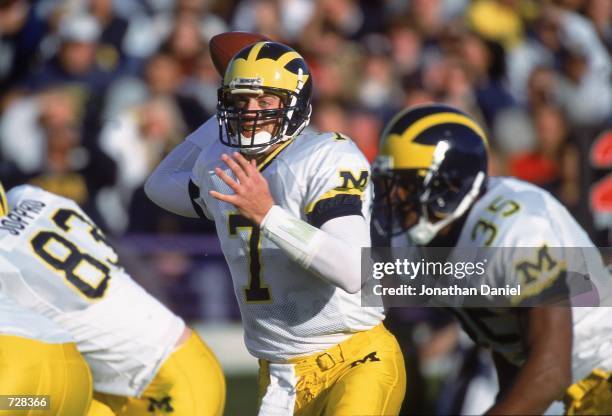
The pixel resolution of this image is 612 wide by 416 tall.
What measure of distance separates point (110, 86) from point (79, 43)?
15.9 inches

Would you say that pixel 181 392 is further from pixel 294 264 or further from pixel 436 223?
pixel 436 223

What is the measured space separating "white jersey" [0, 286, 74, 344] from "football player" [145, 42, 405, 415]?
696mm

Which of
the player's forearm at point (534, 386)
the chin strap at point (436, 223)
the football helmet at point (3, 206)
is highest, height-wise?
the football helmet at point (3, 206)

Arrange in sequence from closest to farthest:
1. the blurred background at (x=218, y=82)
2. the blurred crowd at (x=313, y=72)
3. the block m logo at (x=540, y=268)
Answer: the block m logo at (x=540, y=268)
the blurred background at (x=218, y=82)
the blurred crowd at (x=313, y=72)

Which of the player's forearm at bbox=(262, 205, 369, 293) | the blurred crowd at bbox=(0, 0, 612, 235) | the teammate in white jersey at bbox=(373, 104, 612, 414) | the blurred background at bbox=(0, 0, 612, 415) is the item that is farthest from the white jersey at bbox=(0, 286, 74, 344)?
the blurred crowd at bbox=(0, 0, 612, 235)

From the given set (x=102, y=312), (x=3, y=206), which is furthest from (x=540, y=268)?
(x=3, y=206)

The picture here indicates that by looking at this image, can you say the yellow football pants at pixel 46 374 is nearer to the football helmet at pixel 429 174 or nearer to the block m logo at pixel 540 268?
the football helmet at pixel 429 174

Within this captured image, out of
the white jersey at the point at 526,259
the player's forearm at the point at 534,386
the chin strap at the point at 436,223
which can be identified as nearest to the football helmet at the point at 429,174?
the chin strap at the point at 436,223

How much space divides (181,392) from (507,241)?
1432 mm

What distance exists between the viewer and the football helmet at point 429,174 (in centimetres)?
507

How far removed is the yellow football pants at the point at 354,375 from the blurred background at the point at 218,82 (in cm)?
273

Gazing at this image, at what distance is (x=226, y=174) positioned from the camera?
4.10m

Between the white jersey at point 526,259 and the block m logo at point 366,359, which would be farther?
the white jersey at point 526,259

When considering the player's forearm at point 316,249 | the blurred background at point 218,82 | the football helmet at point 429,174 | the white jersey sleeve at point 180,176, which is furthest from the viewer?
the blurred background at point 218,82
